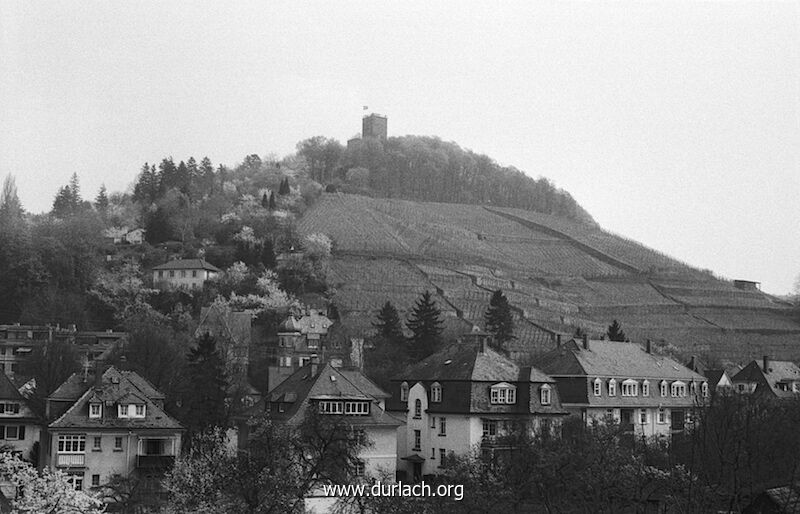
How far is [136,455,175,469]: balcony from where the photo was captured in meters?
40.7

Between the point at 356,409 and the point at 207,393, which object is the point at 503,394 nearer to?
the point at 356,409

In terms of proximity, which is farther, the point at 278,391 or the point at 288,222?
the point at 288,222

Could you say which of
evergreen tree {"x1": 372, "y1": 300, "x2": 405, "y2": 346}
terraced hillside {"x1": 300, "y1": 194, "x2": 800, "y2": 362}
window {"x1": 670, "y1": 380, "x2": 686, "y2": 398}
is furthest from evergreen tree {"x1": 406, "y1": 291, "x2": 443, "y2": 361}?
window {"x1": 670, "y1": 380, "x2": 686, "y2": 398}

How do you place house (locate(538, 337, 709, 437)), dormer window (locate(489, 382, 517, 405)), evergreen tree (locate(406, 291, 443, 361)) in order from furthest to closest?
evergreen tree (locate(406, 291, 443, 361)), house (locate(538, 337, 709, 437)), dormer window (locate(489, 382, 517, 405))

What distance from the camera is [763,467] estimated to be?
112ft

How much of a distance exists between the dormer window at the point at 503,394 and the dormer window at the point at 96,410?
14.1 meters

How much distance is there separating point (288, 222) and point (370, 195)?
35.2 meters

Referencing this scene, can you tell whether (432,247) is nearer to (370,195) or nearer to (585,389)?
(370,195)

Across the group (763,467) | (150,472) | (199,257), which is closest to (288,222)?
(199,257)

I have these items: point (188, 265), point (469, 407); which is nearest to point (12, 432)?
point (469, 407)

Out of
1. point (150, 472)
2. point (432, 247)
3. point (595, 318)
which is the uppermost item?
point (432, 247)


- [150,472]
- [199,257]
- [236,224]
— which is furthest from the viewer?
[236,224]

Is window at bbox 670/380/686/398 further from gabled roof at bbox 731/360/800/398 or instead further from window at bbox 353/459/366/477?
window at bbox 353/459/366/477

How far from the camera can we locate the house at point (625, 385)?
163 feet
